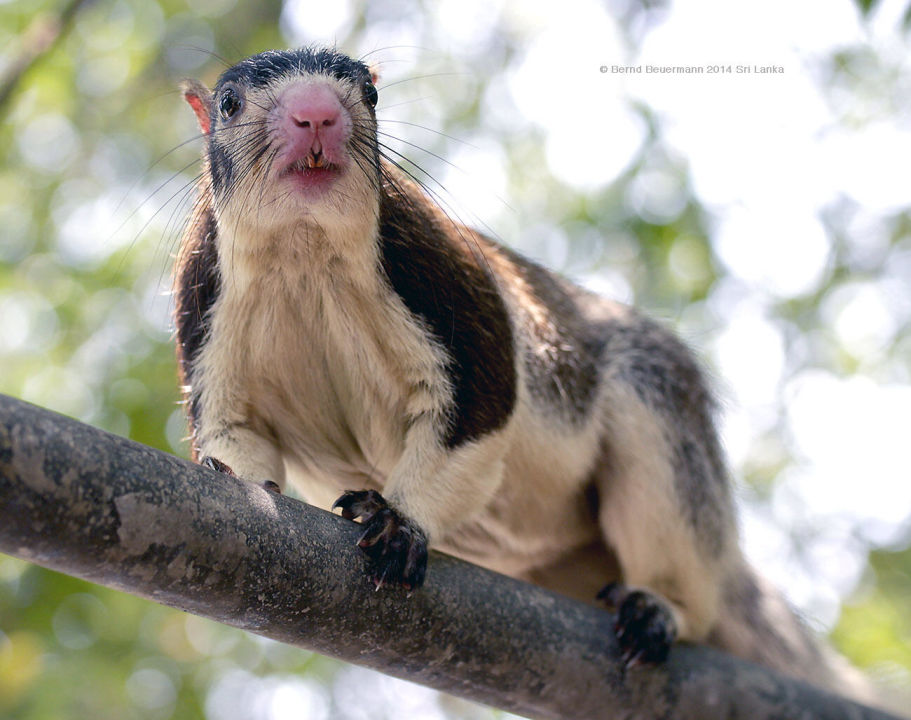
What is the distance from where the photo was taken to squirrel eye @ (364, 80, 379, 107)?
4.15 metres

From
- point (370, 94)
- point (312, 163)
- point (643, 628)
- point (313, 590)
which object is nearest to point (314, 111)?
point (312, 163)

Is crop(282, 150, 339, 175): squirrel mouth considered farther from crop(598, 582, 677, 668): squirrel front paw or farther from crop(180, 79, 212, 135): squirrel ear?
crop(598, 582, 677, 668): squirrel front paw

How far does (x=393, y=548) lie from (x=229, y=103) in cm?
206

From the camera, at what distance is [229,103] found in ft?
13.5

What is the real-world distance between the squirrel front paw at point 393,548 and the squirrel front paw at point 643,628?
149 centimetres

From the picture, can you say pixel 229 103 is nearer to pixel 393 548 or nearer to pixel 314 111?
pixel 314 111

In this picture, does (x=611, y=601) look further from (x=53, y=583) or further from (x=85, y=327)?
(x=85, y=327)

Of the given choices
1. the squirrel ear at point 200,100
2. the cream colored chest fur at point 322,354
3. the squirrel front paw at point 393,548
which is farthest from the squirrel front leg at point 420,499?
the squirrel ear at point 200,100

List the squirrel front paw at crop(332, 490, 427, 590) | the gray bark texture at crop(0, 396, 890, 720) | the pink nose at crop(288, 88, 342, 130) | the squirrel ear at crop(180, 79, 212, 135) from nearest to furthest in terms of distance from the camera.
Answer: the gray bark texture at crop(0, 396, 890, 720), the squirrel front paw at crop(332, 490, 427, 590), the pink nose at crop(288, 88, 342, 130), the squirrel ear at crop(180, 79, 212, 135)

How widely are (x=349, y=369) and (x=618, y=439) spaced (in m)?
1.88

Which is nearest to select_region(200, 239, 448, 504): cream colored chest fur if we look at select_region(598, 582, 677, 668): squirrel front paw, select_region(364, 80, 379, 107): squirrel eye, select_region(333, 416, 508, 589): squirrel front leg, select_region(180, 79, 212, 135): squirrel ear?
select_region(333, 416, 508, 589): squirrel front leg

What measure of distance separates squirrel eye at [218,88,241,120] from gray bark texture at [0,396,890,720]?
178cm

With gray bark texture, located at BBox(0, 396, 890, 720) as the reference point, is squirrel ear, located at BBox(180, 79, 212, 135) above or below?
above

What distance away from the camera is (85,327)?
8945mm
